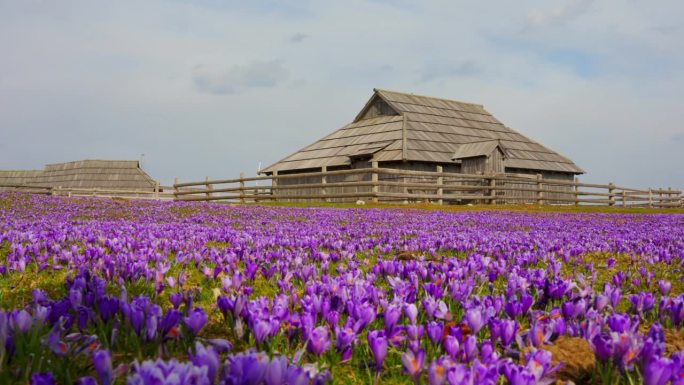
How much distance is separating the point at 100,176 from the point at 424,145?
1862 inches

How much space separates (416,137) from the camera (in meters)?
37.4

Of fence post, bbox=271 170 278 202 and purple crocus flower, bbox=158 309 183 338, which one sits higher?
fence post, bbox=271 170 278 202

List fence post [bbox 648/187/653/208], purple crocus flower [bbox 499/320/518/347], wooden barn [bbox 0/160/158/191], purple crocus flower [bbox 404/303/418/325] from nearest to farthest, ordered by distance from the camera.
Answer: purple crocus flower [bbox 499/320/518/347], purple crocus flower [bbox 404/303/418/325], fence post [bbox 648/187/653/208], wooden barn [bbox 0/160/158/191]

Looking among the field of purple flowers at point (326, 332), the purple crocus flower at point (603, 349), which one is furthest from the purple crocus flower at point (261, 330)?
the purple crocus flower at point (603, 349)

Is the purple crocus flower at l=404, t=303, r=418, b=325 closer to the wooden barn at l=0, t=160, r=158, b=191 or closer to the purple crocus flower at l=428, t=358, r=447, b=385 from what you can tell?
the purple crocus flower at l=428, t=358, r=447, b=385

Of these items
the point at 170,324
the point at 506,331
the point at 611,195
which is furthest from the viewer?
the point at 611,195

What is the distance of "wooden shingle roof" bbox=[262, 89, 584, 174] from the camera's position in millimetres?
36594

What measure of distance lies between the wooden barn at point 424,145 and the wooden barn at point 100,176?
1158 inches

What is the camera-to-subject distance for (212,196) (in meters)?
37.0

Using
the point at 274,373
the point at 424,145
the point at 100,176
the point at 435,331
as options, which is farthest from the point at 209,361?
the point at 100,176

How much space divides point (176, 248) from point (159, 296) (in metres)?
2.59

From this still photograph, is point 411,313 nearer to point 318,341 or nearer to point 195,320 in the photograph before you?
point 318,341

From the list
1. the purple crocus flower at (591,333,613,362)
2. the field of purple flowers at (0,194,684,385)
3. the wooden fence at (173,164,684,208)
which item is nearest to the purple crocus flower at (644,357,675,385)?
the field of purple flowers at (0,194,684,385)

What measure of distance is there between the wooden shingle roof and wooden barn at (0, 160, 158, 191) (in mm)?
30289
